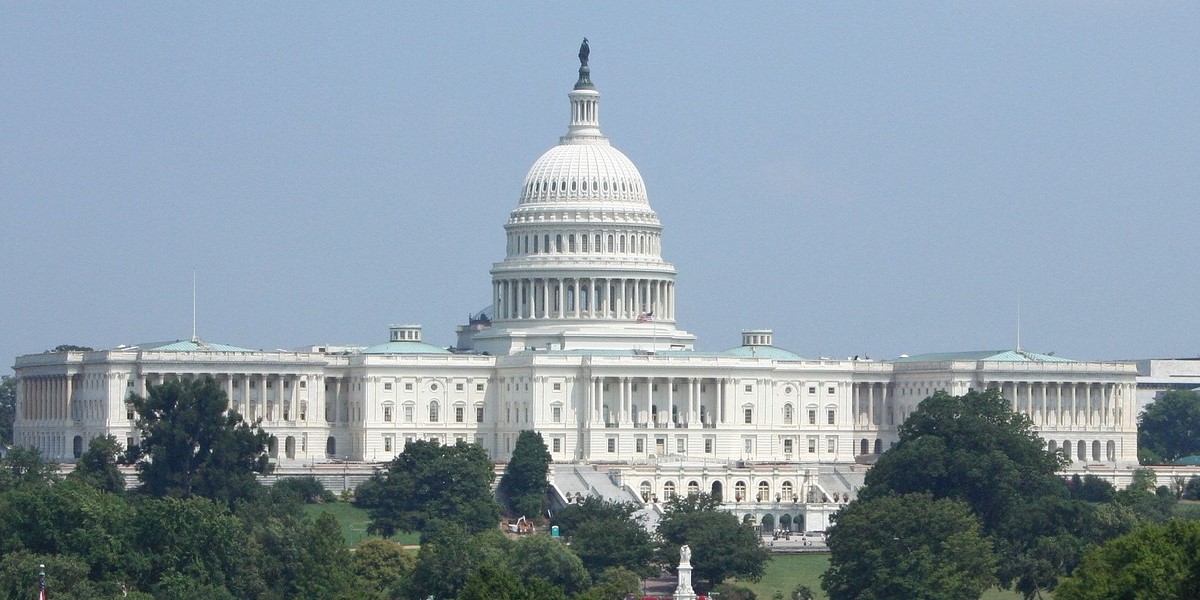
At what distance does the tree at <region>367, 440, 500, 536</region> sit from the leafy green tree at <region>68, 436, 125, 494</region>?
12.8m

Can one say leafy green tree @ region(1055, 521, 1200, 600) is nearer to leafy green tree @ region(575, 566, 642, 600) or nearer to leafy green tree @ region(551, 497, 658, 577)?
leafy green tree @ region(575, 566, 642, 600)

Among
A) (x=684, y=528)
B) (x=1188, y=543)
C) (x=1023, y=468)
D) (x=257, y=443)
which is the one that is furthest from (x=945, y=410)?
(x=1188, y=543)

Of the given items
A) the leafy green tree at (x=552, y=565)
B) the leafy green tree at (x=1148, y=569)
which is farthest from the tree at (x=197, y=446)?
the leafy green tree at (x=1148, y=569)

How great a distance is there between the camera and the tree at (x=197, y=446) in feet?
585

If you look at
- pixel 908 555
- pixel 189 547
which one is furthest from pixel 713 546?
pixel 189 547

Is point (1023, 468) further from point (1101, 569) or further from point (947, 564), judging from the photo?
point (1101, 569)

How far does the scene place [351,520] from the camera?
18375 cm

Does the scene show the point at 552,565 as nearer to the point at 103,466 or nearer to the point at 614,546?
the point at 614,546

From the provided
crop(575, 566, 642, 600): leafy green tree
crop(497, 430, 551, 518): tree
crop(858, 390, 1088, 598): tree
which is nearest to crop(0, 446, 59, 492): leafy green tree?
crop(497, 430, 551, 518): tree

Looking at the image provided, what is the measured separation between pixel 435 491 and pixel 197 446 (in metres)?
12.2

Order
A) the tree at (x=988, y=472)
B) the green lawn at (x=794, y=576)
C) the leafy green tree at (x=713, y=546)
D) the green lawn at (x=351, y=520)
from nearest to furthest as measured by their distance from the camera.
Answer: the green lawn at (x=794, y=576) < the leafy green tree at (x=713, y=546) < the tree at (x=988, y=472) < the green lawn at (x=351, y=520)

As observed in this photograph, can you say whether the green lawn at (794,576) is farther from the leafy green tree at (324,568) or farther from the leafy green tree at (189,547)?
the leafy green tree at (189,547)

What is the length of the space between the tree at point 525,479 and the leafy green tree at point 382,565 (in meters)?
39.1

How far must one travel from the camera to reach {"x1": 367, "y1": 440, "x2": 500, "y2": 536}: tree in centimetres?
17725
